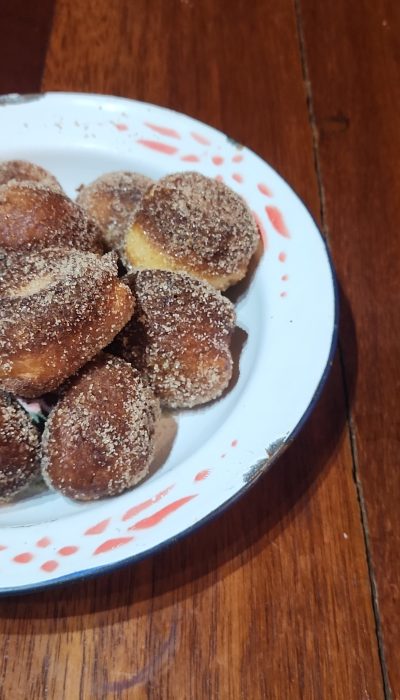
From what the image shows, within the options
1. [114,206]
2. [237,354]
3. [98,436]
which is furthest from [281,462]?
[114,206]

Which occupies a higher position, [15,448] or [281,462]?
[15,448]

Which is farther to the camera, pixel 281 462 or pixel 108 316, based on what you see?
pixel 281 462

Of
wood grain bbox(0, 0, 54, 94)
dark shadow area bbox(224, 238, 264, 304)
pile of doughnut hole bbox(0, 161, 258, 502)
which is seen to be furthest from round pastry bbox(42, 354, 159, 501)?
wood grain bbox(0, 0, 54, 94)

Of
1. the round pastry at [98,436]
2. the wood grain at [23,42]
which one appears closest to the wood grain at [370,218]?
the round pastry at [98,436]

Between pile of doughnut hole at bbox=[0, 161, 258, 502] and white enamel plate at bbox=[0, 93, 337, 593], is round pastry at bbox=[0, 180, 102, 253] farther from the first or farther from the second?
white enamel plate at bbox=[0, 93, 337, 593]

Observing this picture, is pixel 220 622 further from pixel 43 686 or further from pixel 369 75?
pixel 369 75

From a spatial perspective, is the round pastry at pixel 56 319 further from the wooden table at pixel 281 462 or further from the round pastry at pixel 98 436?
the wooden table at pixel 281 462

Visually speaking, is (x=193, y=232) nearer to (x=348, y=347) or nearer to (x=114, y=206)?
(x=114, y=206)
